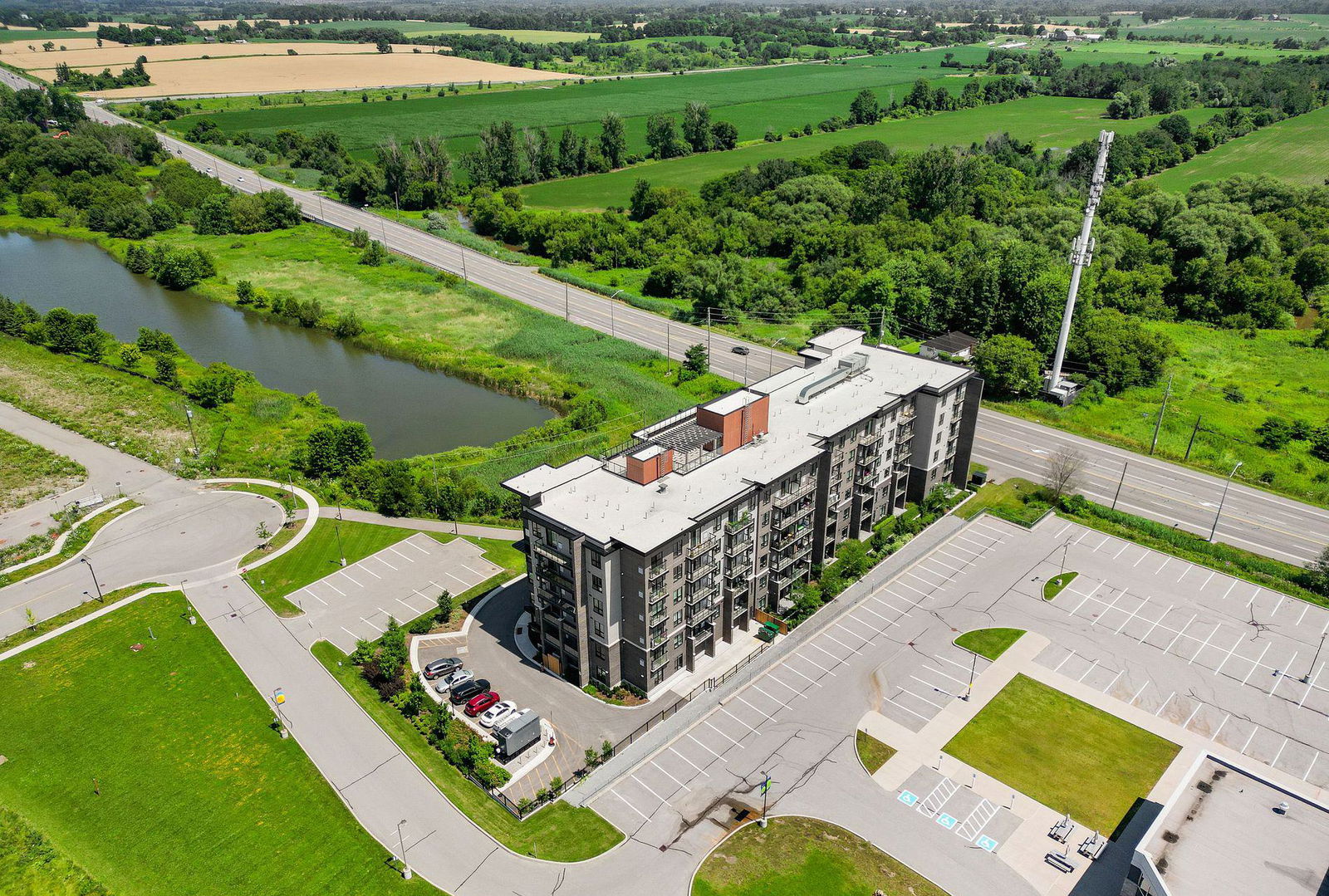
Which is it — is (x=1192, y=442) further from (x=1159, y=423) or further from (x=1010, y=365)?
(x=1010, y=365)

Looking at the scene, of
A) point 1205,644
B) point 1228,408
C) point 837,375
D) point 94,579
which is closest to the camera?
point 1205,644

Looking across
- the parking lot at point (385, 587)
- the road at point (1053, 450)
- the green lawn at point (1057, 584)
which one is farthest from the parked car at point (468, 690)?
the road at point (1053, 450)

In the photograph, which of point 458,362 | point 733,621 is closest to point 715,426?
point 733,621

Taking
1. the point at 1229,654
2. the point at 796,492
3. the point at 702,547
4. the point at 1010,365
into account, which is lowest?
the point at 1229,654

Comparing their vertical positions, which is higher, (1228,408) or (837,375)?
(837,375)

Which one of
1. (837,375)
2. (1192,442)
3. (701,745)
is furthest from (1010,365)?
(701,745)

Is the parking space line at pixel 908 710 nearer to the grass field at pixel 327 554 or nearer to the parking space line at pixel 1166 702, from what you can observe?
the parking space line at pixel 1166 702

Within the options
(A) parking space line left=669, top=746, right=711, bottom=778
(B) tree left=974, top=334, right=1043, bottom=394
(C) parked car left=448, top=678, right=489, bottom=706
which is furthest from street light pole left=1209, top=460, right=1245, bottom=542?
(C) parked car left=448, top=678, right=489, bottom=706
